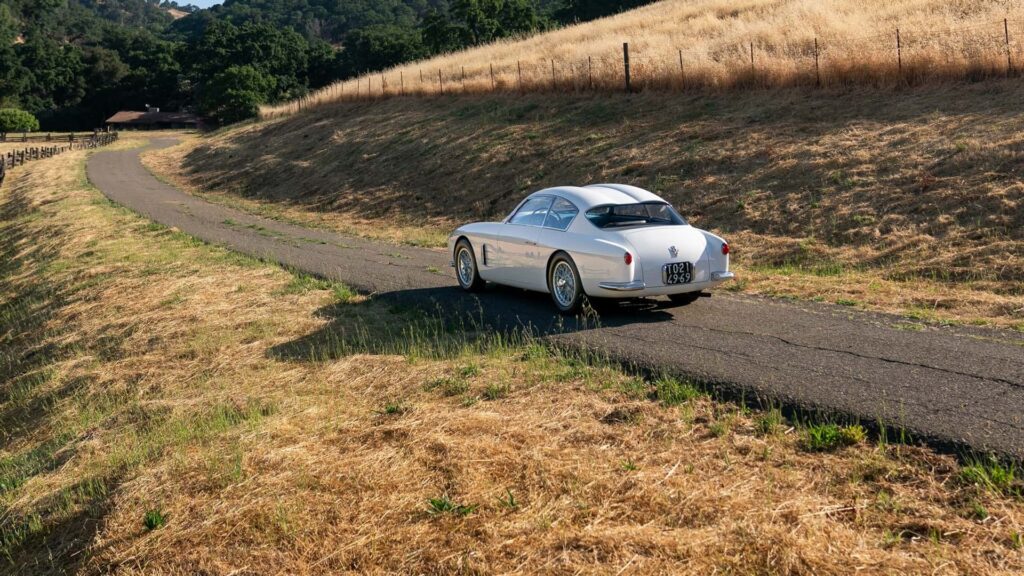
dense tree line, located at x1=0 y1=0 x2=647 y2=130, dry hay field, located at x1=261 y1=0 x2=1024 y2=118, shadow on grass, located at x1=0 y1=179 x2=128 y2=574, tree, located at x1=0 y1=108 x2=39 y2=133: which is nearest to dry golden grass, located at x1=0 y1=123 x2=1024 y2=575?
shadow on grass, located at x1=0 y1=179 x2=128 y2=574

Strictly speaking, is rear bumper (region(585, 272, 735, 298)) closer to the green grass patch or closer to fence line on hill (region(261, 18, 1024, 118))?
the green grass patch

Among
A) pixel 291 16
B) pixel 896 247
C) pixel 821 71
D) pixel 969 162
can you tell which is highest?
pixel 291 16

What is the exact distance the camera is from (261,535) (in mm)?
4938

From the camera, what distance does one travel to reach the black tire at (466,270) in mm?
11617

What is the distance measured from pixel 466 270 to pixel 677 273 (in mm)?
3546

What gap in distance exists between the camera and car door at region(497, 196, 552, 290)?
406 inches

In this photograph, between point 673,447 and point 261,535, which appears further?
point 673,447

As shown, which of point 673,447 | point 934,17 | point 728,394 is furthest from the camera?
point 934,17

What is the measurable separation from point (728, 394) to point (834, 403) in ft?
2.58

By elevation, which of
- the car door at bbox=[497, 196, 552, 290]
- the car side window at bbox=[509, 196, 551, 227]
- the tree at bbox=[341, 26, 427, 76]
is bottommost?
the car door at bbox=[497, 196, 552, 290]

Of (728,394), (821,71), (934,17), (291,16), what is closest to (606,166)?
(821,71)

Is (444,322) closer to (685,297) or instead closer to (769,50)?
(685,297)

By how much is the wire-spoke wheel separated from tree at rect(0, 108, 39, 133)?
101695 mm

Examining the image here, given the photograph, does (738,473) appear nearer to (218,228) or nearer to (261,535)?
(261,535)
